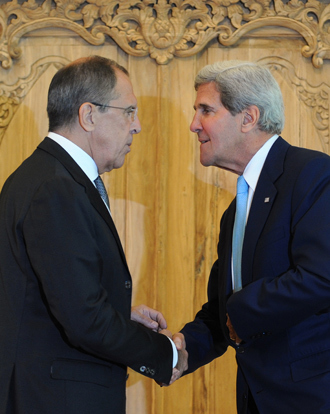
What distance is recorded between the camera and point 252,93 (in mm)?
2359

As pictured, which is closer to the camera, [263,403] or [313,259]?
[313,259]

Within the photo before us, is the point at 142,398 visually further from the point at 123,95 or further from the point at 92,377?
the point at 123,95

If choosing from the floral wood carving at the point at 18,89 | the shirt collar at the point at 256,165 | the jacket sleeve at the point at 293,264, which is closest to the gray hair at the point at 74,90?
the shirt collar at the point at 256,165

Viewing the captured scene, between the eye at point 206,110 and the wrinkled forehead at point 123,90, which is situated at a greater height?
the wrinkled forehead at point 123,90

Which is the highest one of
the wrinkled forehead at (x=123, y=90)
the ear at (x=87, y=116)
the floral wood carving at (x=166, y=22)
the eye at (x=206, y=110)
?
the floral wood carving at (x=166, y=22)

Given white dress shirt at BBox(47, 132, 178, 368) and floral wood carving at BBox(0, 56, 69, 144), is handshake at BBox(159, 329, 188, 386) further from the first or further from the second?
floral wood carving at BBox(0, 56, 69, 144)

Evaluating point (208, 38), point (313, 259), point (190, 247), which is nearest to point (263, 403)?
point (313, 259)

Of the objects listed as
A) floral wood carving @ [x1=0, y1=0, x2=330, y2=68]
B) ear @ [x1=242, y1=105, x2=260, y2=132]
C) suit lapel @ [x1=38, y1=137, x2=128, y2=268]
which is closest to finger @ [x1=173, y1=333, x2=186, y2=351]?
suit lapel @ [x1=38, y1=137, x2=128, y2=268]

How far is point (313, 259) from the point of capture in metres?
1.88

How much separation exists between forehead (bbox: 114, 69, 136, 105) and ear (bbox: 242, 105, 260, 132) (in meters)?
0.47

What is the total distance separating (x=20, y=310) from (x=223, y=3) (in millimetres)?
2405

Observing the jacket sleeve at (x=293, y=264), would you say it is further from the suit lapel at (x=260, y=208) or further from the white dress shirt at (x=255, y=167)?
the white dress shirt at (x=255, y=167)

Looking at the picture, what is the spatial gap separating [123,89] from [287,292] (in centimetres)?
97

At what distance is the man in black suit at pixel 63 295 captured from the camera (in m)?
1.80
